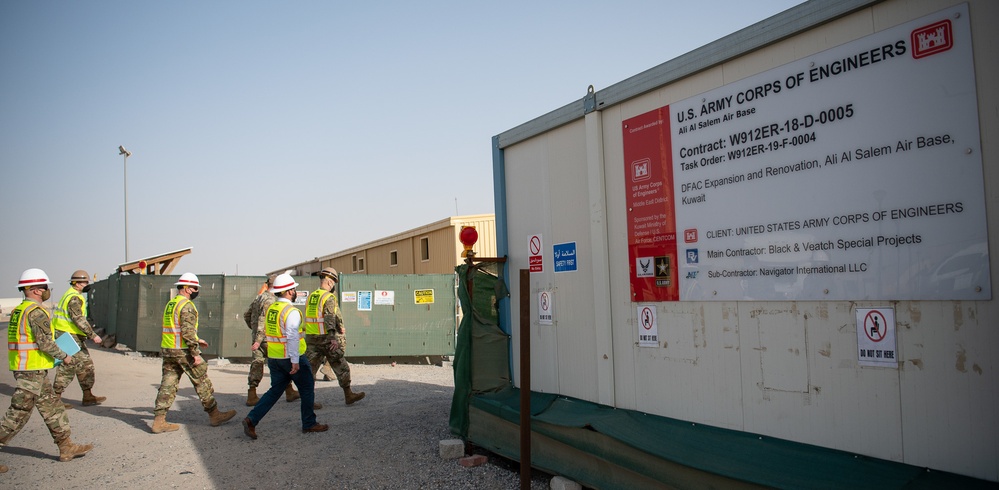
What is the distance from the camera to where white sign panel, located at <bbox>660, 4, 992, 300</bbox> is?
11.0 feet

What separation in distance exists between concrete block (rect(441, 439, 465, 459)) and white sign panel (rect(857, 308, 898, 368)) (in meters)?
4.19

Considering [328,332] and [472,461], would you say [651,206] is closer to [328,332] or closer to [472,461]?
[472,461]

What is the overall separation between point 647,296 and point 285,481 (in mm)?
3955

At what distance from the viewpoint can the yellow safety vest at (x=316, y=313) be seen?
10.0 m

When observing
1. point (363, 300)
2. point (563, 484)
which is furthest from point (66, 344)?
point (363, 300)

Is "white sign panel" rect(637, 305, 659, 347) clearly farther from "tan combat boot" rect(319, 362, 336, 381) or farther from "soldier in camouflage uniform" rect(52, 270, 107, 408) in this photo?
"tan combat boot" rect(319, 362, 336, 381)

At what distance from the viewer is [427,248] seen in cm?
2314

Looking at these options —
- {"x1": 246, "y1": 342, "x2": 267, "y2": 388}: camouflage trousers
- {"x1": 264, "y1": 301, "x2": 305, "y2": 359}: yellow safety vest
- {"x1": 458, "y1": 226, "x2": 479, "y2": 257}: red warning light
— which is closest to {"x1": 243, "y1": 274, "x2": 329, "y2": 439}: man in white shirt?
{"x1": 264, "y1": 301, "x2": 305, "y2": 359}: yellow safety vest

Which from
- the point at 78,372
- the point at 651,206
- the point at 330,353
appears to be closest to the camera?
the point at 651,206

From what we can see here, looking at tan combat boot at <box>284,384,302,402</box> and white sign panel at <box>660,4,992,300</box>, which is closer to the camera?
white sign panel at <box>660,4,992,300</box>

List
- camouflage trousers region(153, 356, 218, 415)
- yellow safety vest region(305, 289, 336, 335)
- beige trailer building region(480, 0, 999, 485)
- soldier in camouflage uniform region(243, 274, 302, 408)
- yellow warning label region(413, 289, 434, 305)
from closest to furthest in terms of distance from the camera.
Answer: beige trailer building region(480, 0, 999, 485), camouflage trousers region(153, 356, 218, 415), yellow safety vest region(305, 289, 336, 335), soldier in camouflage uniform region(243, 274, 302, 408), yellow warning label region(413, 289, 434, 305)

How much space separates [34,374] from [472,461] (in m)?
5.08

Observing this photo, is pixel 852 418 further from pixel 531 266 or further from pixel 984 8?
pixel 531 266

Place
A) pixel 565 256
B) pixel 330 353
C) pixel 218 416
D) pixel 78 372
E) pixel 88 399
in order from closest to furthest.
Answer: pixel 565 256
pixel 218 416
pixel 78 372
pixel 330 353
pixel 88 399
